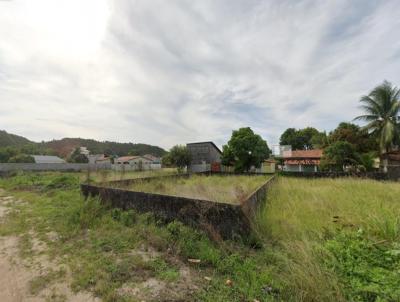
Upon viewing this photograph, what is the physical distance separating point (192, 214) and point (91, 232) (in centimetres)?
220

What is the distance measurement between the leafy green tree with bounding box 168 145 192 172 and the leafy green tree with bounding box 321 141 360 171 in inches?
489

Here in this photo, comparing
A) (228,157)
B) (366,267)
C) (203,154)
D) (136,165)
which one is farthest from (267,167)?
(366,267)

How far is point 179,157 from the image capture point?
1903 cm

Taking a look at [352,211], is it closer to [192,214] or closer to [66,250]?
[192,214]

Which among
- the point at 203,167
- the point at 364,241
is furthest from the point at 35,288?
the point at 203,167

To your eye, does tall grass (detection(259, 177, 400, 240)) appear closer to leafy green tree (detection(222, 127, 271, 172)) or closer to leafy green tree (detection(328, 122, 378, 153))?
leafy green tree (detection(222, 127, 271, 172))

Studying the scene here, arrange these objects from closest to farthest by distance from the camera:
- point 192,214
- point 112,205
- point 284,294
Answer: point 284,294, point 192,214, point 112,205

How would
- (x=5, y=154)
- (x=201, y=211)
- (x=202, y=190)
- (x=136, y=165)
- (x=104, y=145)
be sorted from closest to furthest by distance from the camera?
1. (x=201, y=211)
2. (x=202, y=190)
3. (x=136, y=165)
4. (x=5, y=154)
5. (x=104, y=145)

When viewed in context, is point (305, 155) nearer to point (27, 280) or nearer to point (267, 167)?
point (267, 167)

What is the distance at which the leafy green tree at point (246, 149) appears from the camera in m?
16.9

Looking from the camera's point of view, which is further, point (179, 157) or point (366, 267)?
point (179, 157)

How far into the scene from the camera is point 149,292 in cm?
209

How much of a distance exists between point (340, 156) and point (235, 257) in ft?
47.9

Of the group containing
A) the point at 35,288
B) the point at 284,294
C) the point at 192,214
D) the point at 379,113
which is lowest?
the point at 35,288
